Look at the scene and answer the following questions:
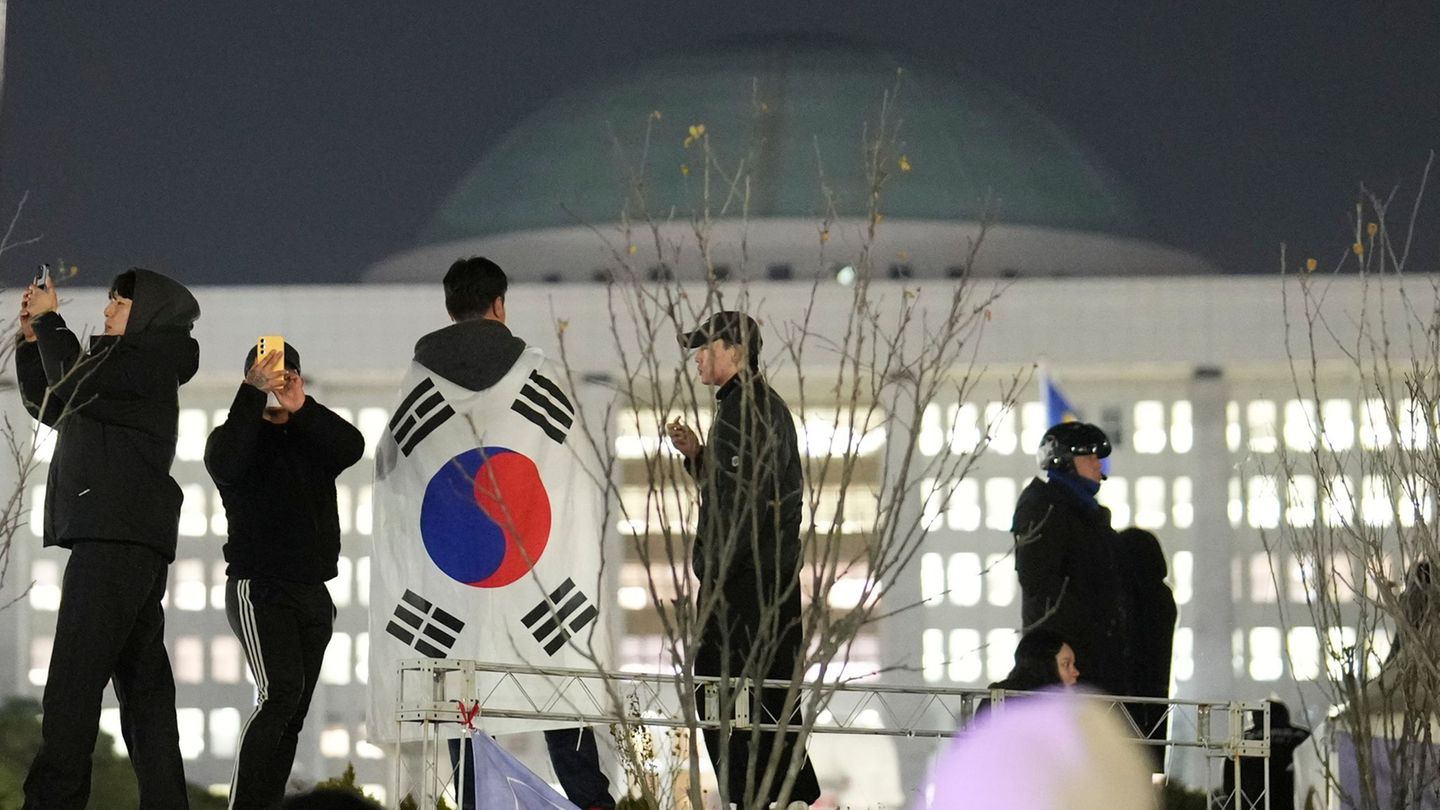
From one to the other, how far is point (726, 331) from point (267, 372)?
1.25 m

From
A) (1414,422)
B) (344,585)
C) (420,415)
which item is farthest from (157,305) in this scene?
(344,585)

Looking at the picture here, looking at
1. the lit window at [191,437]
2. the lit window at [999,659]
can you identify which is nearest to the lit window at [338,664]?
the lit window at [191,437]

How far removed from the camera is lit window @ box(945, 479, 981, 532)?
26344 millimetres

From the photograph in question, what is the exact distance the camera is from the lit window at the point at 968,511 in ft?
86.4

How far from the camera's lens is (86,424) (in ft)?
18.9

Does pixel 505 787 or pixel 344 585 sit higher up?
pixel 344 585

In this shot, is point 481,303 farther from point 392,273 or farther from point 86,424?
point 392,273

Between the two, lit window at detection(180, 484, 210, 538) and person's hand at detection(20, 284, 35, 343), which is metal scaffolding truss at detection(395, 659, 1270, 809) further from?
lit window at detection(180, 484, 210, 538)

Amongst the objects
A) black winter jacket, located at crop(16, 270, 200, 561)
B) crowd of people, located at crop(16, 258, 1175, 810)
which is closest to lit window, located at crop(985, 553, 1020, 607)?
crowd of people, located at crop(16, 258, 1175, 810)

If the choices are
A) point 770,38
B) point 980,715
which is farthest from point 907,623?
point 770,38

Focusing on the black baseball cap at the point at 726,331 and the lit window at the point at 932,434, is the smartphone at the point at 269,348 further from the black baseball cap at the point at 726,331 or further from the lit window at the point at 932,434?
the lit window at the point at 932,434

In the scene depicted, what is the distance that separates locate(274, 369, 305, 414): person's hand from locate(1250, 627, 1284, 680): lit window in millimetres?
22386

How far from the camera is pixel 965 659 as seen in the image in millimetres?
25797

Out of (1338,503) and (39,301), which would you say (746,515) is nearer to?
(39,301)
